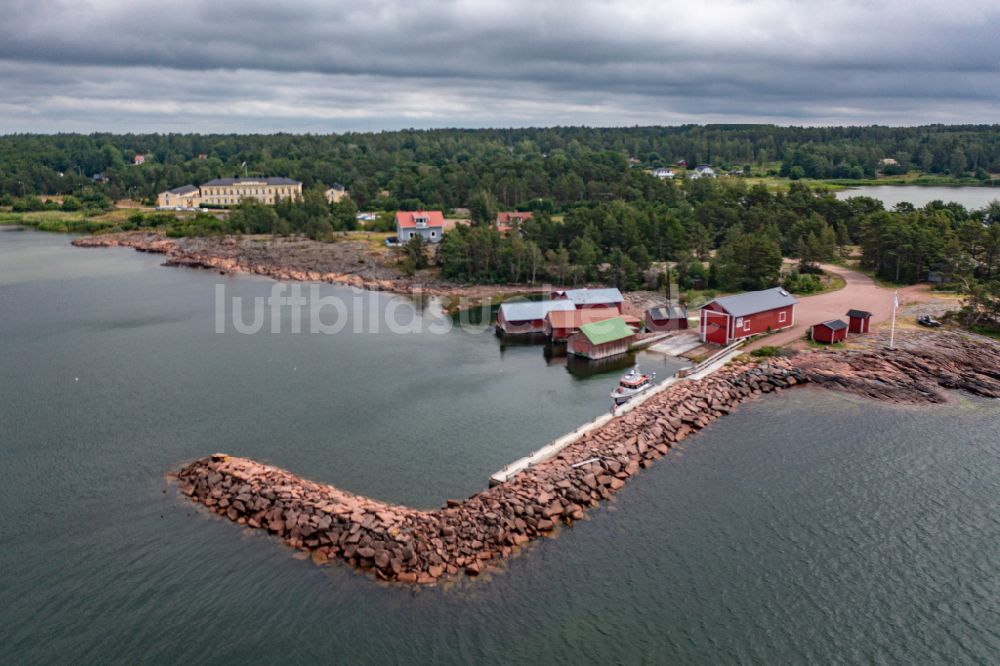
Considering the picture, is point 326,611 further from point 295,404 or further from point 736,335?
point 736,335

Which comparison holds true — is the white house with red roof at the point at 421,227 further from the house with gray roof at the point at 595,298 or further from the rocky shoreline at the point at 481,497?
the rocky shoreline at the point at 481,497

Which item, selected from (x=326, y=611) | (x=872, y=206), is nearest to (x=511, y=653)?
(x=326, y=611)

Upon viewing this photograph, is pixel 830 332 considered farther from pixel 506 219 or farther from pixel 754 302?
pixel 506 219

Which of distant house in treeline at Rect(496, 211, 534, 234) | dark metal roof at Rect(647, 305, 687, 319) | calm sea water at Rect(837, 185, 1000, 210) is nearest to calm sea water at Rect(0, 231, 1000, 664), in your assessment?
dark metal roof at Rect(647, 305, 687, 319)

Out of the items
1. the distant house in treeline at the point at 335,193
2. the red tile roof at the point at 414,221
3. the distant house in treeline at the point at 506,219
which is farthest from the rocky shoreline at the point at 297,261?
the distant house in treeline at the point at 335,193

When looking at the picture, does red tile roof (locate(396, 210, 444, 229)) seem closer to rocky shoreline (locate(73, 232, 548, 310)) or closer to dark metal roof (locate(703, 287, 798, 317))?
rocky shoreline (locate(73, 232, 548, 310))

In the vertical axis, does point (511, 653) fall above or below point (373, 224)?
below
